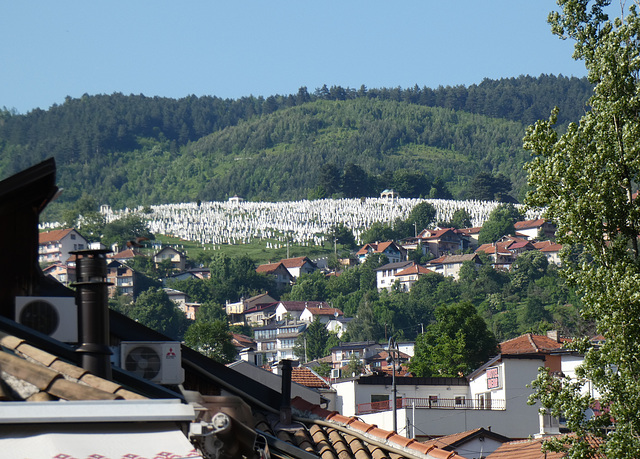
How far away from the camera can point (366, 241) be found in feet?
654

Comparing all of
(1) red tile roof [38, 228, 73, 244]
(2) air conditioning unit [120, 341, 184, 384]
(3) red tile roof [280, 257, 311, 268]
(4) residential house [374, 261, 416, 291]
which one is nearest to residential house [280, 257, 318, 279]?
(3) red tile roof [280, 257, 311, 268]

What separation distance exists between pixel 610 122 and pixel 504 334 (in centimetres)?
11210

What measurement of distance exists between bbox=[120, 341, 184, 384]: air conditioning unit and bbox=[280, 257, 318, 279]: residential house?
562ft

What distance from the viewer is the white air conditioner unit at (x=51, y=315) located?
648cm

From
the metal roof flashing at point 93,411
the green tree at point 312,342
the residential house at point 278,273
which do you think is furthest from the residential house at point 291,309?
the metal roof flashing at point 93,411

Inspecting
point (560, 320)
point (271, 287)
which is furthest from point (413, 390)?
point (271, 287)

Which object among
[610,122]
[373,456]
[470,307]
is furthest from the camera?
[470,307]

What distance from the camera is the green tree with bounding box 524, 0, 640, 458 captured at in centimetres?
1283

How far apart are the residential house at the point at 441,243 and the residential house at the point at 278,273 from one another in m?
30.7

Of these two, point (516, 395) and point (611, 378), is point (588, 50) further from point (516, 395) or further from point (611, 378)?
point (516, 395)

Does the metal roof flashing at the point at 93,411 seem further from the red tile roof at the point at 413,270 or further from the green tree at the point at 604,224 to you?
the red tile roof at the point at 413,270

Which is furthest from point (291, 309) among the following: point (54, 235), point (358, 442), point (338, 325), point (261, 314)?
point (358, 442)

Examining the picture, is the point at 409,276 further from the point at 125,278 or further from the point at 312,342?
the point at 125,278

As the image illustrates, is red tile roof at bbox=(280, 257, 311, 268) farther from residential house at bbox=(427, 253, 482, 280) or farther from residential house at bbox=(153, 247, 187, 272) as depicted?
residential house at bbox=(427, 253, 482, 280)
